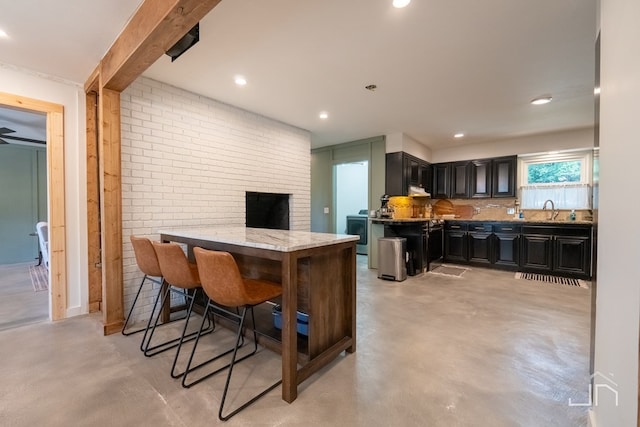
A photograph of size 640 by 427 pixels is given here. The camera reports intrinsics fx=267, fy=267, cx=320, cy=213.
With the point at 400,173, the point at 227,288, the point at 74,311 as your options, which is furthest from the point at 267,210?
the point at 227,288

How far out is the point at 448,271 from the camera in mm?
5172

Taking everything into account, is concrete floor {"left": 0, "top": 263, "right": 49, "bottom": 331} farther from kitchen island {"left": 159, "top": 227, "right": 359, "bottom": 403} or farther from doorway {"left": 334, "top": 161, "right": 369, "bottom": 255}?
doorway {"left": 334, "top": 161, "right": 369, "bottom": 255}

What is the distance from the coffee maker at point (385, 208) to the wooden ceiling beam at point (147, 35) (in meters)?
4.15

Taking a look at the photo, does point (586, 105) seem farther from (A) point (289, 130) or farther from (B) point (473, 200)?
(A) point (289, 130)

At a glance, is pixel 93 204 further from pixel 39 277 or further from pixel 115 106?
pixel 39 277

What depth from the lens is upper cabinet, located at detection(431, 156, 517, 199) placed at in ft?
18.1

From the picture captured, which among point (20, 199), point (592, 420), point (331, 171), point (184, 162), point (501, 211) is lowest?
point (592, 420)

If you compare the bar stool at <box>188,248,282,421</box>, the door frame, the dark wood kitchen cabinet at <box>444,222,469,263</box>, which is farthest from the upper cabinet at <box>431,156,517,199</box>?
the door frame

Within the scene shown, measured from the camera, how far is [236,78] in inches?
116

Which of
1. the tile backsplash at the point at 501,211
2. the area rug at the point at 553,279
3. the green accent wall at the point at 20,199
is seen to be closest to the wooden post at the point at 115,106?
the green accent wall at the point at 20,199

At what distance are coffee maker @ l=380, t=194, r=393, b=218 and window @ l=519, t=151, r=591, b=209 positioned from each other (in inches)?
115

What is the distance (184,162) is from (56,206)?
1349mm

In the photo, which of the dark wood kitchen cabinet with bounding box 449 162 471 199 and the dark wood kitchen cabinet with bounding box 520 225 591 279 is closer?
the dark wood kitchen cabinet with bounding box 520 225 591 279

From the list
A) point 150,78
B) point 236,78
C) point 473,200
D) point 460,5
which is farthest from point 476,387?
point 473,200
